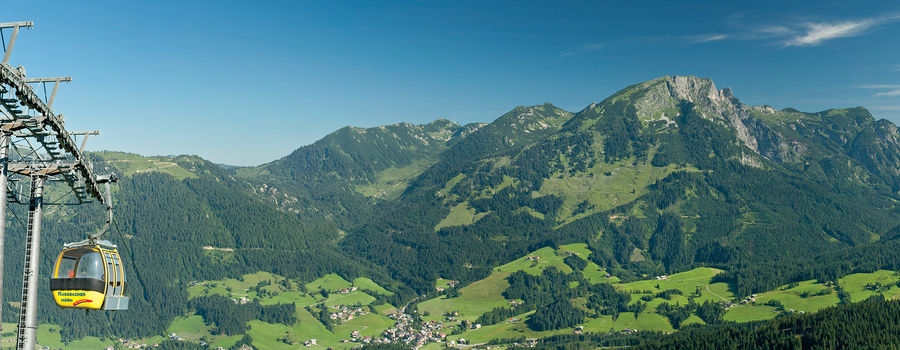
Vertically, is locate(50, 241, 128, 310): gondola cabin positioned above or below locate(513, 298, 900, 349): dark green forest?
above

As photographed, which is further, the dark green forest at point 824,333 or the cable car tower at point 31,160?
the dark green forest at point 824,333

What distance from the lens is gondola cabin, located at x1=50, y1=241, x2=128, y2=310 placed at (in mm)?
33125

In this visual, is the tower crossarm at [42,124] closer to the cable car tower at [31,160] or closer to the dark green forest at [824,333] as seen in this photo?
the cable car tower at [31,160]

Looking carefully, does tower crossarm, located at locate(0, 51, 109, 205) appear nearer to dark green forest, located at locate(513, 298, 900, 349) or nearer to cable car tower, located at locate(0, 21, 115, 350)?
cable car tower, located at locate(0, 21, 115, 350)

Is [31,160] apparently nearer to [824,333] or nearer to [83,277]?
[83,277]

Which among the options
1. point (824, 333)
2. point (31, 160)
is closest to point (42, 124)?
point (31, 160)

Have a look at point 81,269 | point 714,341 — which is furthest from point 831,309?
point 81,269

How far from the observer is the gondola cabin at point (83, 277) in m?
33.1

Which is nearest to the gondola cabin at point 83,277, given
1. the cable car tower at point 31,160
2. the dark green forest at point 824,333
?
the cable car tower at point 31,160

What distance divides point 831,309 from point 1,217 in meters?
212

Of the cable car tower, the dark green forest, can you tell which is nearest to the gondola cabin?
the cable car tower

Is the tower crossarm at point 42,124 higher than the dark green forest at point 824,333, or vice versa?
the tower crossarm at point 42,124

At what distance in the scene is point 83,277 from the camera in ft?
109

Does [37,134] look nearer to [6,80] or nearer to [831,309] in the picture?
[6,80]
